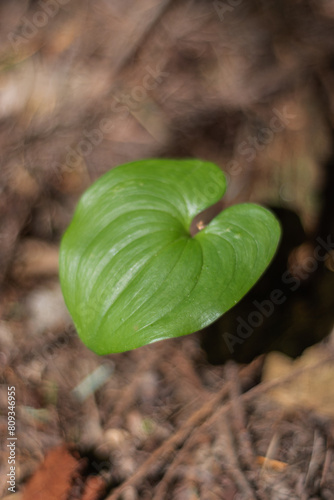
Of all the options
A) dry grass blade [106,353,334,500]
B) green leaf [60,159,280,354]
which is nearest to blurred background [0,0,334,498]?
dry grass blade [106,353,334,500]

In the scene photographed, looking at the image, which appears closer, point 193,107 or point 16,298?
point 16,298

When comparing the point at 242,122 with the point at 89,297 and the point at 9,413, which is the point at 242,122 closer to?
the point at 89,297

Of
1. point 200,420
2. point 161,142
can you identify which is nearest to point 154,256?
point 200,420

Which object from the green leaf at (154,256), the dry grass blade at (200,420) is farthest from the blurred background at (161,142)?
the green leaf at (154,256)

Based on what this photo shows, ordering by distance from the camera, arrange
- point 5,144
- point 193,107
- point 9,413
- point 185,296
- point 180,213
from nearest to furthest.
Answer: point 185,296
point 180,213
point 9,413
point 193,107
point 5,144

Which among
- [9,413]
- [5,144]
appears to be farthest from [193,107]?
[9,413]

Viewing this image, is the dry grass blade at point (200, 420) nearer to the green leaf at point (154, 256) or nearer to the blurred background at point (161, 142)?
the blurred background at point (161, 142)

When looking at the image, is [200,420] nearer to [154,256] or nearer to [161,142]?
[154,256]
